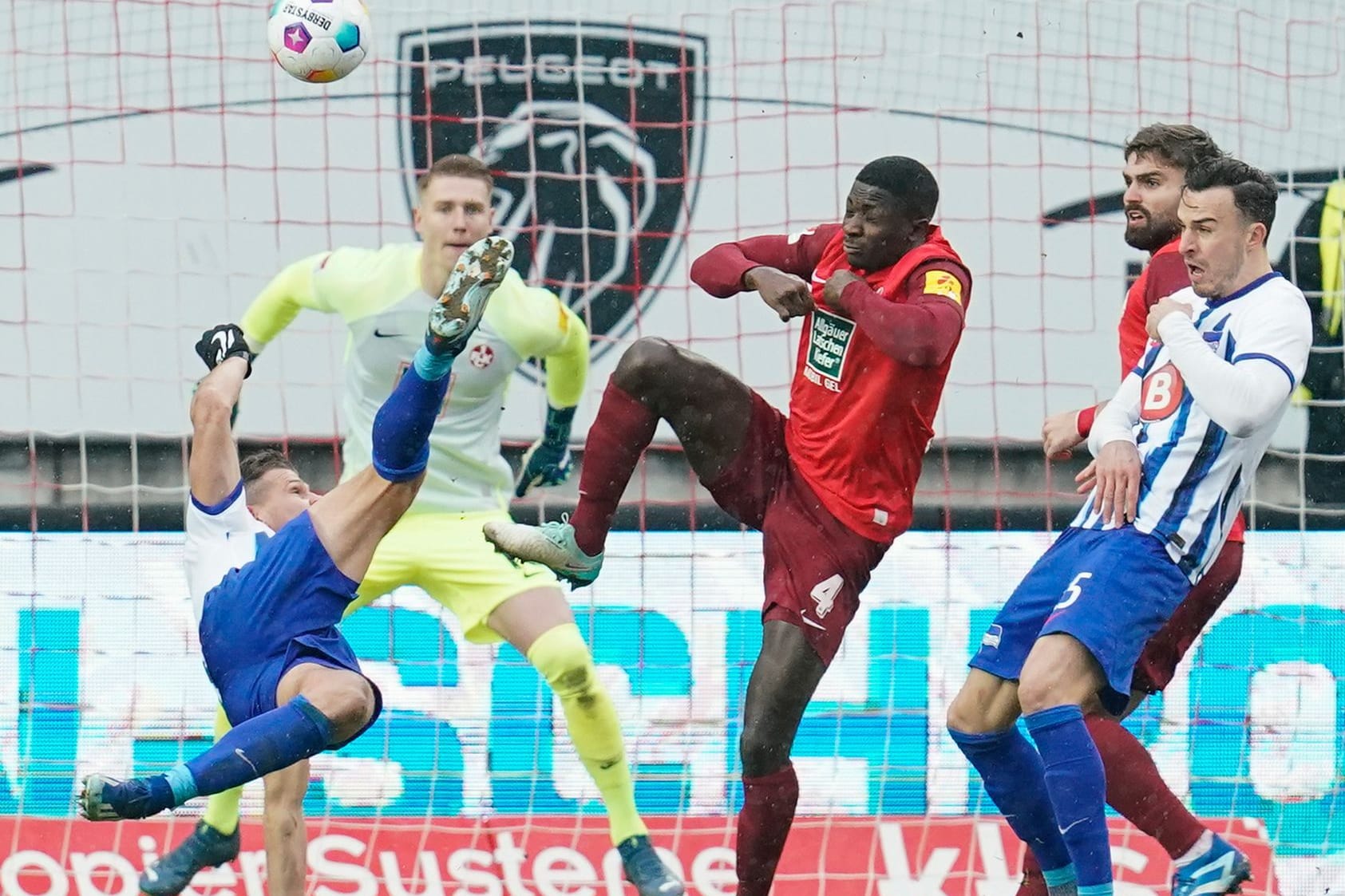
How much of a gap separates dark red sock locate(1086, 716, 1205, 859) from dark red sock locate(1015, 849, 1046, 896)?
0.97 ft

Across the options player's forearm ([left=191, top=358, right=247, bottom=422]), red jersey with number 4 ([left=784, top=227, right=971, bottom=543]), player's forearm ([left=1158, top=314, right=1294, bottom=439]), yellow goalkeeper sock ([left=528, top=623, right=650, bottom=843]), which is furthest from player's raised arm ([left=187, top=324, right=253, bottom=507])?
player's forearm ([left=1158, top=314, right=1294, bottom=439])

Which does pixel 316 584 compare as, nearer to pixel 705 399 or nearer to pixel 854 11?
pixel 705 399

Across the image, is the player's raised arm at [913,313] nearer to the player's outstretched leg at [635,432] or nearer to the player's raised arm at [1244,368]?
the player's outstretched leg at [635,432]

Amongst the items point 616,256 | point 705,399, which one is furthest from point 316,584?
point 616,256

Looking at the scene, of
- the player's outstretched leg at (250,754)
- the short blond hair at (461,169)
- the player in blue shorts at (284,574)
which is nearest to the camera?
the player's outstretched leg at (250,754)

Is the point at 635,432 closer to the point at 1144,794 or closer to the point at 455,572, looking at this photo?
the point at 455,572

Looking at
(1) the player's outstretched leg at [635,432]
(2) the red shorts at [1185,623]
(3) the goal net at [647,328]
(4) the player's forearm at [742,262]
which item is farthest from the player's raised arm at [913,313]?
(3) the goal net at [647,328]

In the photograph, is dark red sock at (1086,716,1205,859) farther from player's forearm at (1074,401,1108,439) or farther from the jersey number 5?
player's forearm at (1074,401,1108,439)

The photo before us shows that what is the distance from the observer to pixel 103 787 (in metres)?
4.55

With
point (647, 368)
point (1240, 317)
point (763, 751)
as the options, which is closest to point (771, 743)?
point (763, 751)

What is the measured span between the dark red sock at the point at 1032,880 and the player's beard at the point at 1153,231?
1675 mm

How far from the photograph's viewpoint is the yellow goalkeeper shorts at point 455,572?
5988mm

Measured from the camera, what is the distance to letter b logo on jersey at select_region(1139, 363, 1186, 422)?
4629mm

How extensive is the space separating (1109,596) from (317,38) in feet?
10.3
